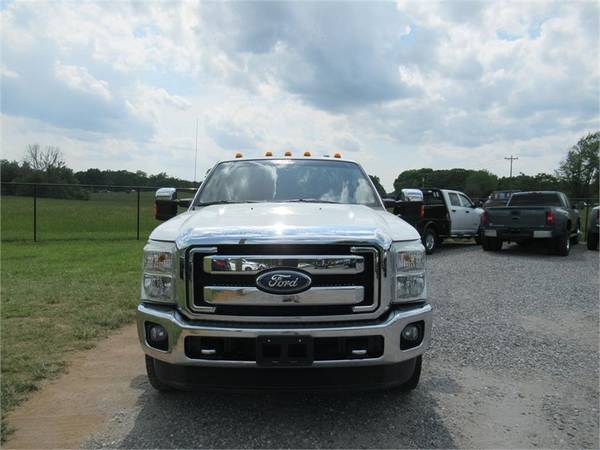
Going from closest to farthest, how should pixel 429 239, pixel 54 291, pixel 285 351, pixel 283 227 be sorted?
pixel 285 351 < pixel 283 227 < pixel 54 291 < pixel 429 239

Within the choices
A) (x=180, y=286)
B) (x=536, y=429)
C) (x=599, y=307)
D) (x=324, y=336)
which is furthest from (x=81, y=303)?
(x=599, y=307)

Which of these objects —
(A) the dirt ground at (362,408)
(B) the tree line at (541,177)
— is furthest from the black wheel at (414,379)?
(B) the tree line at (541,177)

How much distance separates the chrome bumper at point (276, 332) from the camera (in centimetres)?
296

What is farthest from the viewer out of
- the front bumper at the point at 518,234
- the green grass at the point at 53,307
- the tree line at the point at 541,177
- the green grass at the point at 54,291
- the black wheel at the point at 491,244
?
the tree line at the point at 541,177

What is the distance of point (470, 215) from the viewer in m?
15.1

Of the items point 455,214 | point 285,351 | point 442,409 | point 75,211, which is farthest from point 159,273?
point 75,211

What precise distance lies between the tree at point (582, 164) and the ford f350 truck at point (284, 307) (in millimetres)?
92031

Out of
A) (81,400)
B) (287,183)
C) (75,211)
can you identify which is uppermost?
(287,183)

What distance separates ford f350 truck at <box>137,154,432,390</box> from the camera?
299 cm

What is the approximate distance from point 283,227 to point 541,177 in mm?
89949

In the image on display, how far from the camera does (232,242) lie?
3.01m

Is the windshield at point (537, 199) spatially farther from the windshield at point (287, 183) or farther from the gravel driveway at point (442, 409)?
the windshield at point (287, 183)

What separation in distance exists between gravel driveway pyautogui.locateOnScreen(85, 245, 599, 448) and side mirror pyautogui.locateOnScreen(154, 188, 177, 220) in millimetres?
1598

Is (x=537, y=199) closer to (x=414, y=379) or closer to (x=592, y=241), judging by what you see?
(x=592, y=241)
